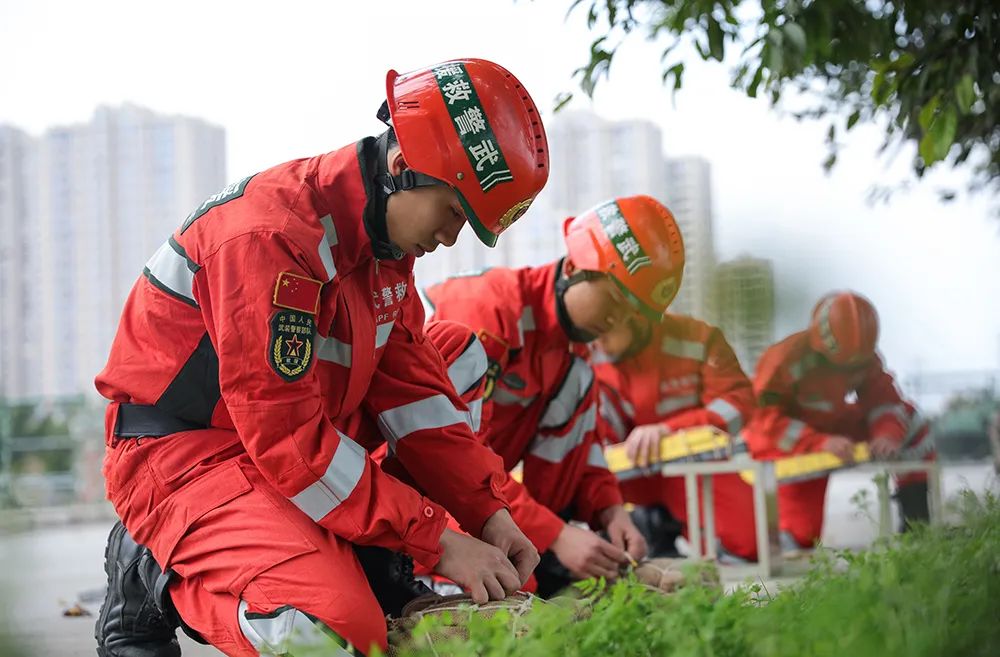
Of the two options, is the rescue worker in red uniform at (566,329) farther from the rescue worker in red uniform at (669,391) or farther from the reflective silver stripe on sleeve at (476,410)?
the rescue worker in red uniform at (669,391)

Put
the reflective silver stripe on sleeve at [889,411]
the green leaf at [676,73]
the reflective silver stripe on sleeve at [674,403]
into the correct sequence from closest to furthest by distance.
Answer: the green leaf at [676,73] < the reflective silver stripe on sleeve at [674,403] < the reflective silver stripe on sleeve at [889,411]

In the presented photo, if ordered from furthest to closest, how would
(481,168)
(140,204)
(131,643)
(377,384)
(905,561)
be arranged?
(140,204), (377,384), (131,643), (481,168), (905,561)

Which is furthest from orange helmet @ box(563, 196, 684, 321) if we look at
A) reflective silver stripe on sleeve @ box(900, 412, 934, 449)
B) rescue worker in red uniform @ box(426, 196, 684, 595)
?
reflective silver stripe on sleeve @ box(900, 412, 934, 449)

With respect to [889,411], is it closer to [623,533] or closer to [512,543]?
[623,533]

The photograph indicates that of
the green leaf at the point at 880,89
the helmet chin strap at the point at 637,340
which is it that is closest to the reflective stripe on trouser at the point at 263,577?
the green leaf at the point at 880,89

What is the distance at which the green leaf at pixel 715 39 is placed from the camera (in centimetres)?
255

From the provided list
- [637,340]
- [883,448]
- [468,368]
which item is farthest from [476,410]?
[883,448]

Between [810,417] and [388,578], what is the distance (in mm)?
4762

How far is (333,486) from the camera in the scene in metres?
2.06

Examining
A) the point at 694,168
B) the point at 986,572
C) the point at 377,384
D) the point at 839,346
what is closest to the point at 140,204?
the point at 694,168

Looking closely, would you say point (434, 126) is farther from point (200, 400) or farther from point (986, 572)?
point (986, 572)

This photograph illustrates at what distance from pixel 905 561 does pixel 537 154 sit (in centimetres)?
106

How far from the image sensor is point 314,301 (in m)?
2.06

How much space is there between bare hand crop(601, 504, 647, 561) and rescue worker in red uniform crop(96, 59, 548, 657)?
1.15m
